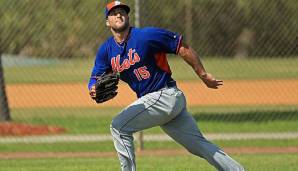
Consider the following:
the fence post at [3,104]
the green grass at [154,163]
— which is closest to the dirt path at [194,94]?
the fence post at [3,104]

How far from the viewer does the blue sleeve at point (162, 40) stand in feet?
23.2

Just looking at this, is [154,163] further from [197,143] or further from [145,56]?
[145,56]

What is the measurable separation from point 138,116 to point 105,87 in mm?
422

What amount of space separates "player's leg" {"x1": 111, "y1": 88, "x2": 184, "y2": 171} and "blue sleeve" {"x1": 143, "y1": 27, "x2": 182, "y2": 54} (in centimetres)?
40

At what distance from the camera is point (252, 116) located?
622 inches

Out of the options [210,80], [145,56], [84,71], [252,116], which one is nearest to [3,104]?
[252,116]

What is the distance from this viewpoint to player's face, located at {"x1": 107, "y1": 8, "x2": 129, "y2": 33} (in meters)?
7.11

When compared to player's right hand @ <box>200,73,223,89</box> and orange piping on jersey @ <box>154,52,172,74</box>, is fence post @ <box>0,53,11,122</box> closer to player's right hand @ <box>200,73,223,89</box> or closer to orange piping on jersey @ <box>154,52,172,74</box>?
orange piping on jersey @ <box>154,52,172,74</box>

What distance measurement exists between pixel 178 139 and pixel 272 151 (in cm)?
469

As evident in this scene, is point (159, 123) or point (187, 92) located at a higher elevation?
point (159, 123)

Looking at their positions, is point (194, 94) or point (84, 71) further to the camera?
point (84, 71)

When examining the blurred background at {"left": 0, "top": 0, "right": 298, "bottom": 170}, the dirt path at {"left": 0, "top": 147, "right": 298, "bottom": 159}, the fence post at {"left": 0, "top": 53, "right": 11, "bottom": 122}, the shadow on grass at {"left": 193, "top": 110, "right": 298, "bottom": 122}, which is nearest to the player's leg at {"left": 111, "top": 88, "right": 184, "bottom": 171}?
the dirt path at {"left": 0, "top": 147, "right": 298, "bottom": 159}

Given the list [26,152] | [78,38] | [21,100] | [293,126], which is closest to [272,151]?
[293,126]

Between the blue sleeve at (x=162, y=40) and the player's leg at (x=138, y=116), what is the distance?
0.40 m
